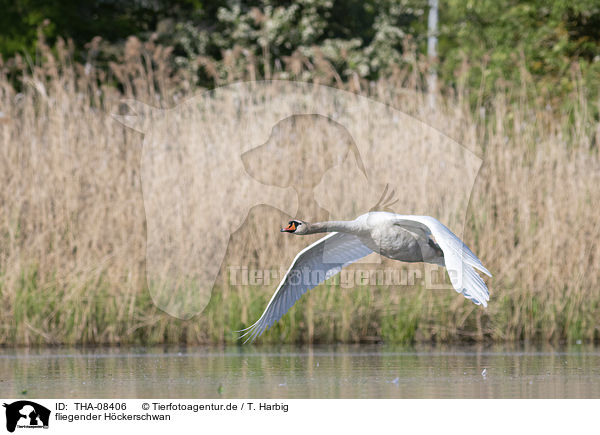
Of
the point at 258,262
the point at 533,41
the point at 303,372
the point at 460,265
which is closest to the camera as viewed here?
the point at 460,265

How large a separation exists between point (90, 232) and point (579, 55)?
874cm

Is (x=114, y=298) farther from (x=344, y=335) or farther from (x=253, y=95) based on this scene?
(x=253, y=95)

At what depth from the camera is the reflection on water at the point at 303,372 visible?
5805mm

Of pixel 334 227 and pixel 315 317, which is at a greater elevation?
pixel 334 227

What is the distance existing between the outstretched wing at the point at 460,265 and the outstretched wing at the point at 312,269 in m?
1.08

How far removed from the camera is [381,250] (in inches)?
227

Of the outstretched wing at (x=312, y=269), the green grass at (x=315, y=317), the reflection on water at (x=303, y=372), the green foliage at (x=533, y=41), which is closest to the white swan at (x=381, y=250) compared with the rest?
the outstretched wing at (x=312, y=269)

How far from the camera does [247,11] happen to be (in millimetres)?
20344

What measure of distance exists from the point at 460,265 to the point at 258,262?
4.01 metres

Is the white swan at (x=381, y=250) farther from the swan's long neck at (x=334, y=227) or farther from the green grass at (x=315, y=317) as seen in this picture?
the green grass at (x=315, y=317)

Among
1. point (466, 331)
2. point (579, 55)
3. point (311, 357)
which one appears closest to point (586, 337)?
point (466, 331)

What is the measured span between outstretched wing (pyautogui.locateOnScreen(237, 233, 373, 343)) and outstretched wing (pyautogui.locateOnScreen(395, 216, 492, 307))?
108cm
